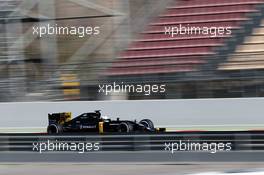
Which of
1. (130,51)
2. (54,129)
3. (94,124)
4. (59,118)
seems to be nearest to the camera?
(94,124)

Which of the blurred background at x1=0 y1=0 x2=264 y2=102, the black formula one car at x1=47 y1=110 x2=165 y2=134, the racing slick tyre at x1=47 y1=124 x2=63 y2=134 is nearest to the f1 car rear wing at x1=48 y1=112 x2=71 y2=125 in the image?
the black formula one car at x1=47 y1=110 x2=165 y2=134

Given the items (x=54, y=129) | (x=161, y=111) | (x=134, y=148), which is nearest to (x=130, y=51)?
(x=161, y=111)

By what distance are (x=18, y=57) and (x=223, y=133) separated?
8951 millimetres

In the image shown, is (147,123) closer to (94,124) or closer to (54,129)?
(94,124)

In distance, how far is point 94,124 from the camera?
12.4 m

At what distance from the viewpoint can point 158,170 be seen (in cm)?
834

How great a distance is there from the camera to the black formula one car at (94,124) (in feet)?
38.9

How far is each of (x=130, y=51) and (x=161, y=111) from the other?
325cm

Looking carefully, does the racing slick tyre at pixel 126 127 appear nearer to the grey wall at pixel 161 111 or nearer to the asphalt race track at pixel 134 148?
the grey wall at pixel 161 111

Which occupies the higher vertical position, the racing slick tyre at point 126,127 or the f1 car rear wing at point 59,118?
the f1 car rear wing at point 59,118

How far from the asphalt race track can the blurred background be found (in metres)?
4.36

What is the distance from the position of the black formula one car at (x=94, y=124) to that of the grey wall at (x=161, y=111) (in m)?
0.64

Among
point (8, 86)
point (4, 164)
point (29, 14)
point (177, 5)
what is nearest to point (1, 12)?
point (29, 14)

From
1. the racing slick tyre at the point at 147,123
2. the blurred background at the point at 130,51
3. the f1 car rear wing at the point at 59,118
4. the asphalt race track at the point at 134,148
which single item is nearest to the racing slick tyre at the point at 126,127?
the racing slick tyre at the point at 147,123
